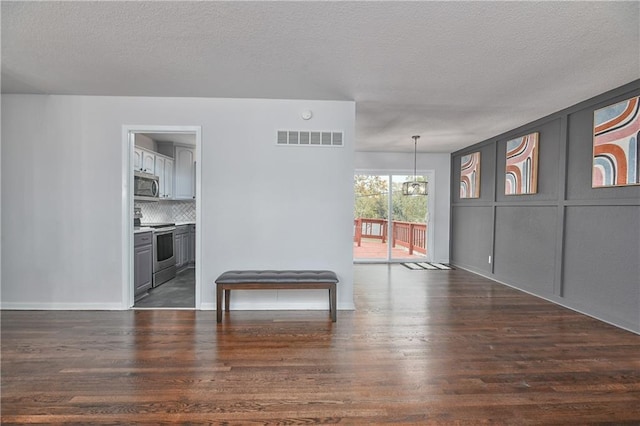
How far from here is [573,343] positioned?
2.86 m

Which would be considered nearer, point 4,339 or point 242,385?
point 242,385

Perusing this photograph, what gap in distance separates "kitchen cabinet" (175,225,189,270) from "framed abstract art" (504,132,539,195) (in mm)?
5620

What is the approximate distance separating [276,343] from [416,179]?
5.43 meters

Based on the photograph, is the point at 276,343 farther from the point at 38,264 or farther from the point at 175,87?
the point at 38,264

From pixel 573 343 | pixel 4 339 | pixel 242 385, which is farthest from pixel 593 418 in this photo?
pixel 4 339

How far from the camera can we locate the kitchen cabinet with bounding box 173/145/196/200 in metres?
6.11

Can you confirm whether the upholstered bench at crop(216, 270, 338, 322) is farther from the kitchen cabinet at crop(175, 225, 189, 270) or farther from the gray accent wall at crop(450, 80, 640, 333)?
the gray accent wall at crop(450, 80, 640, 333)

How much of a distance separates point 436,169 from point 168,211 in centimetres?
574

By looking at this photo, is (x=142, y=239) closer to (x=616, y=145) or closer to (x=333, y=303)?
(x=333, y=303)

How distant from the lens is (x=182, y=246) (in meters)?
5.89

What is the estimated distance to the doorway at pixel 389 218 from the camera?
284 inches

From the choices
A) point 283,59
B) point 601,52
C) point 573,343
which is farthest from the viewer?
point 573,343

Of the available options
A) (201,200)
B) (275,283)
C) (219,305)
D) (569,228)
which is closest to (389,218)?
(569,228)

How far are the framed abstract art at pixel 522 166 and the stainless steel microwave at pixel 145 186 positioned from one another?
5618 mm
